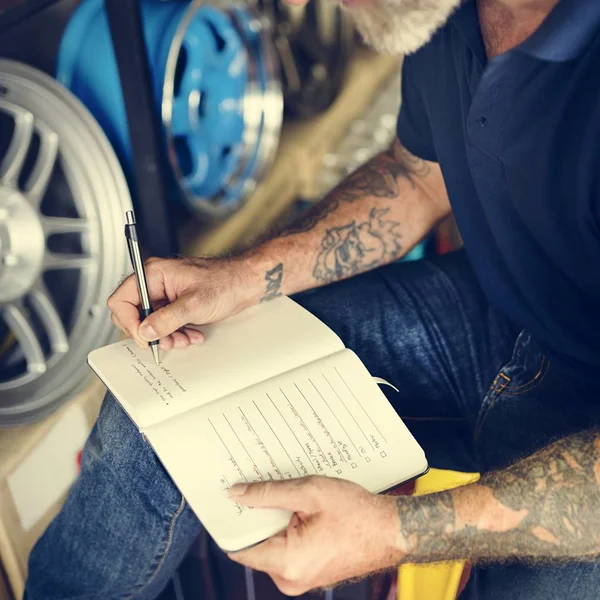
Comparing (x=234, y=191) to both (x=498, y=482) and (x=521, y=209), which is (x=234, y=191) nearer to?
(x=521, y=209)

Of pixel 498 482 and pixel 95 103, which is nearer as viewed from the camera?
pixel 498 482

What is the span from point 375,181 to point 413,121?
0.13 meters

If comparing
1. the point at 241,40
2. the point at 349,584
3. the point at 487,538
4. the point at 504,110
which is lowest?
the point at 349,584

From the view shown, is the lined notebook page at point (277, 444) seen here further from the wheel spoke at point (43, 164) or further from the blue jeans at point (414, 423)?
the wheel spoke at point (43, 164)

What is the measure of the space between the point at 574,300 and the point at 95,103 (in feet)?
3.14

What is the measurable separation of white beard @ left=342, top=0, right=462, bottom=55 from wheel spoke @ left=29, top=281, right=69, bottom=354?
70 centimetres

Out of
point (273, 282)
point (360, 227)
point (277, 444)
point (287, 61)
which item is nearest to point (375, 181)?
point (360, 227)

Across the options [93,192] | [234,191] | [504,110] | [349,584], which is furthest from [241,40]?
[349,584]

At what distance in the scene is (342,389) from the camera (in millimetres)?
861

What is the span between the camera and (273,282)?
1124 mm

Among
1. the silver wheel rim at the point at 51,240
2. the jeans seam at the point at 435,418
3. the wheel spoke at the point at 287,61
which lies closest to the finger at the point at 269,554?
the jeans seam at the point at 435,418

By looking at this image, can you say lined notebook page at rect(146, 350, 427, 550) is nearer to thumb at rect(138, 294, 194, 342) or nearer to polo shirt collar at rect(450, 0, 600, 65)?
thumb at rect(138, 294, 194, 342)

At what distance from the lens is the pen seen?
2.86 feet

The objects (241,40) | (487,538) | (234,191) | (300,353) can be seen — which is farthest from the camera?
(234,191)
